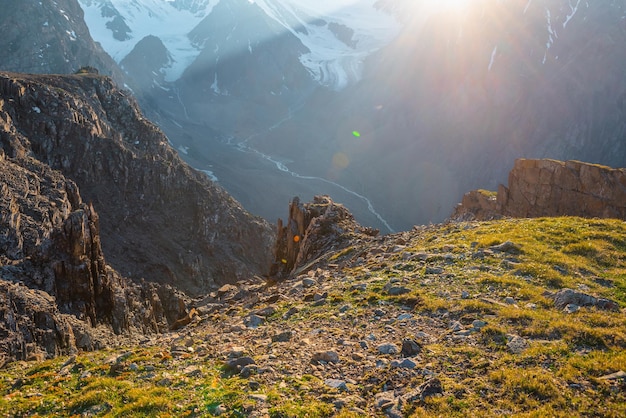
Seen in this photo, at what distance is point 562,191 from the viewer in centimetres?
4631

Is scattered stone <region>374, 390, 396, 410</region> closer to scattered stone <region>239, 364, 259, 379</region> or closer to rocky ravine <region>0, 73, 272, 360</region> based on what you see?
scattered stone <region>239, 364, 259, 379</region>

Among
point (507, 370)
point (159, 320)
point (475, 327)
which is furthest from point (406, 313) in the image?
point (159, 320)

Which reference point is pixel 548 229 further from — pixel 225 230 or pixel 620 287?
pixel 225 230

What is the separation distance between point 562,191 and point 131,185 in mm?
84768

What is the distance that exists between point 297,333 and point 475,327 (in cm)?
616

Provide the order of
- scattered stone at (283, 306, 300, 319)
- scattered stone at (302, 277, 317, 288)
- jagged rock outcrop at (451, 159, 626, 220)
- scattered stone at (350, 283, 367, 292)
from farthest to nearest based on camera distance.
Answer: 1. jagged rock outcrop at (451, 159, 626, 220)
2. scattered stone at (302, 277, 317, 288)
3. scattered stone at (350, 283, 367, 292)
4. scattered stone at (283, 306, 300, 319)

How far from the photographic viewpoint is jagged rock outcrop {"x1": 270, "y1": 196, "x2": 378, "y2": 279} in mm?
38500

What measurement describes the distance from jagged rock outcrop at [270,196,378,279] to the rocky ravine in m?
12.4

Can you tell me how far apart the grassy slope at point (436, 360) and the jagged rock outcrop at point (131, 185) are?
62.8m

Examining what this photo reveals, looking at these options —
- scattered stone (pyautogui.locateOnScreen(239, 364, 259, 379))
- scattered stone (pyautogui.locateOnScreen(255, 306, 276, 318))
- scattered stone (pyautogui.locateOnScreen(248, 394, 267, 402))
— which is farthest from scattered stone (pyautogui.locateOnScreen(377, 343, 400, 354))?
scattered stone (pyautogui.locateOnScreen(255, 306, 276, 318))

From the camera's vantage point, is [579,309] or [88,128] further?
[88,128]

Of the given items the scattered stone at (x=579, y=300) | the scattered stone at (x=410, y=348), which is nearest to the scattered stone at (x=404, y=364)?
the scattered stone at (x=410, y=348)

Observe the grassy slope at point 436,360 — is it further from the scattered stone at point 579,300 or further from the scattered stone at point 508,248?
the scattered stone at point 579,300

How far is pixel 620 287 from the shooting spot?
54.1 ft
